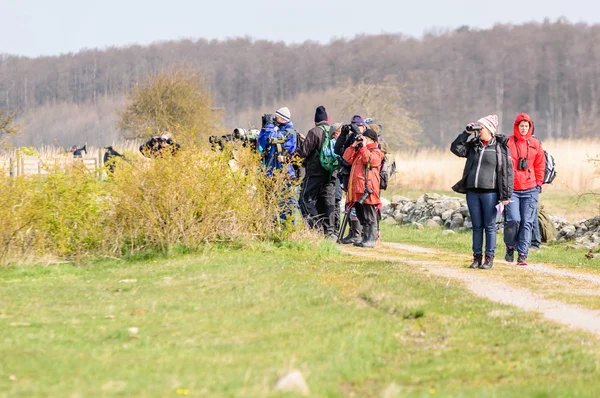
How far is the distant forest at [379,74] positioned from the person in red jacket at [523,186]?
85.6m

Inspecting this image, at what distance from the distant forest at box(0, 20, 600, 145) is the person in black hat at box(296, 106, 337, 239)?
82740 millimetres

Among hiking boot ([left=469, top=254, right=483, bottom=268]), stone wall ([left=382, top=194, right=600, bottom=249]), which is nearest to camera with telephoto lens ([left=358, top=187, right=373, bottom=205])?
hiking boot ([left=469, top=254, right=483, bottom=268])

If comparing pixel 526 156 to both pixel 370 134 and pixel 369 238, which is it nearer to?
pixel 370 134

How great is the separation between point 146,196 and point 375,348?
6.18 m

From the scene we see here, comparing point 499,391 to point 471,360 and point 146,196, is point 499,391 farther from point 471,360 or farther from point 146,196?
point 146,196

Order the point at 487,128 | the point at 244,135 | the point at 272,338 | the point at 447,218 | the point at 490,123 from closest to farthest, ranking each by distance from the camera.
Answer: the point at 272,338 < the point at 487,128 < the point at 490,123 < the point at 244,135 < the point at 447,218

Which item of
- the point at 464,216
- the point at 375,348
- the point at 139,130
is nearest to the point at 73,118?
the point at 139,130

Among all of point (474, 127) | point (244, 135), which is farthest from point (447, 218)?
point (474, 127)

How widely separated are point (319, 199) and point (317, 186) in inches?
8.9

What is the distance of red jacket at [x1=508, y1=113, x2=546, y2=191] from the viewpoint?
533 inches

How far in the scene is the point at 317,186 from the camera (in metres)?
15.9

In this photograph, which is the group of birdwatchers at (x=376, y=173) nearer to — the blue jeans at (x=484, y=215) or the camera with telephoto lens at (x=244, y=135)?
the blue jeans at (x=484, y=215)

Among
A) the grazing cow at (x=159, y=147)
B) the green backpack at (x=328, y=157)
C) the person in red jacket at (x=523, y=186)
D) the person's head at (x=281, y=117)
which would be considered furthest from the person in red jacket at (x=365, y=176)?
the grazing cow at (x=159, y=147)

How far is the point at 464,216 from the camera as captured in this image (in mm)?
22266
